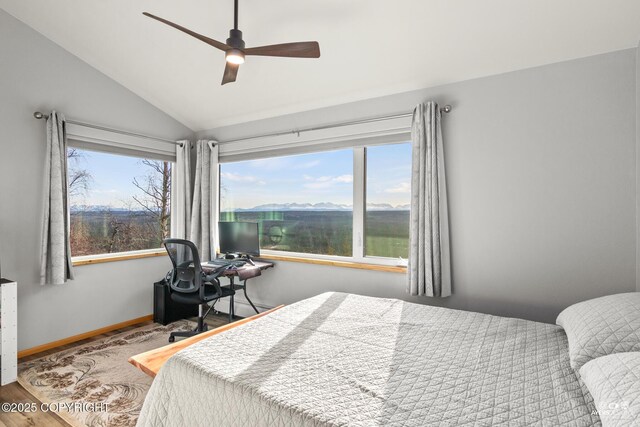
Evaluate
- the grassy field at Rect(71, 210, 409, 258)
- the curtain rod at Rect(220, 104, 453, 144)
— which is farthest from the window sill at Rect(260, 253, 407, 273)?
the curtain rod at Rect(220, 104, 453, 144)

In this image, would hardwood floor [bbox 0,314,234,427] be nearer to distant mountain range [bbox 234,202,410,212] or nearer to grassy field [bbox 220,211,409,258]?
grassy field [bbox 220,211,409,258]

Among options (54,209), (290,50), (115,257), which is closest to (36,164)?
(54,209)

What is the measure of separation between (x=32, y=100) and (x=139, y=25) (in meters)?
1.20

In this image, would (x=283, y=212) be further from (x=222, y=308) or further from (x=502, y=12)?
(x=502, y=12)

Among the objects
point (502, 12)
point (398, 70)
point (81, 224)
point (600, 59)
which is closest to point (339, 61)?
point (398, 70)

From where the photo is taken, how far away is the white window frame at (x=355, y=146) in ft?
10.1

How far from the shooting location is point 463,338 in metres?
1.80

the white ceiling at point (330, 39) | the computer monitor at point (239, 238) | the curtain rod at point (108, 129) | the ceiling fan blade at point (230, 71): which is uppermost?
the white ceiling at point (330, 39)

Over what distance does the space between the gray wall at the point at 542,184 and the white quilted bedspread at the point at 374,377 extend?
2.12 ft

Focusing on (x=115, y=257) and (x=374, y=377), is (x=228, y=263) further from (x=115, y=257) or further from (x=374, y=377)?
(x=374, y=377)

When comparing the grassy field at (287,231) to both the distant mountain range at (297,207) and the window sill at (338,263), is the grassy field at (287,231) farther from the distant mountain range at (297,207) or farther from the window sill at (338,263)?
the window sill at (338,263)

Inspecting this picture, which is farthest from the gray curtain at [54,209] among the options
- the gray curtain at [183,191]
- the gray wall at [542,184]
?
the gray wall at [542,184]

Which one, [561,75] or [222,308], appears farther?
[222,308]

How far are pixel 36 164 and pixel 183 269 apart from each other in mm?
1607
